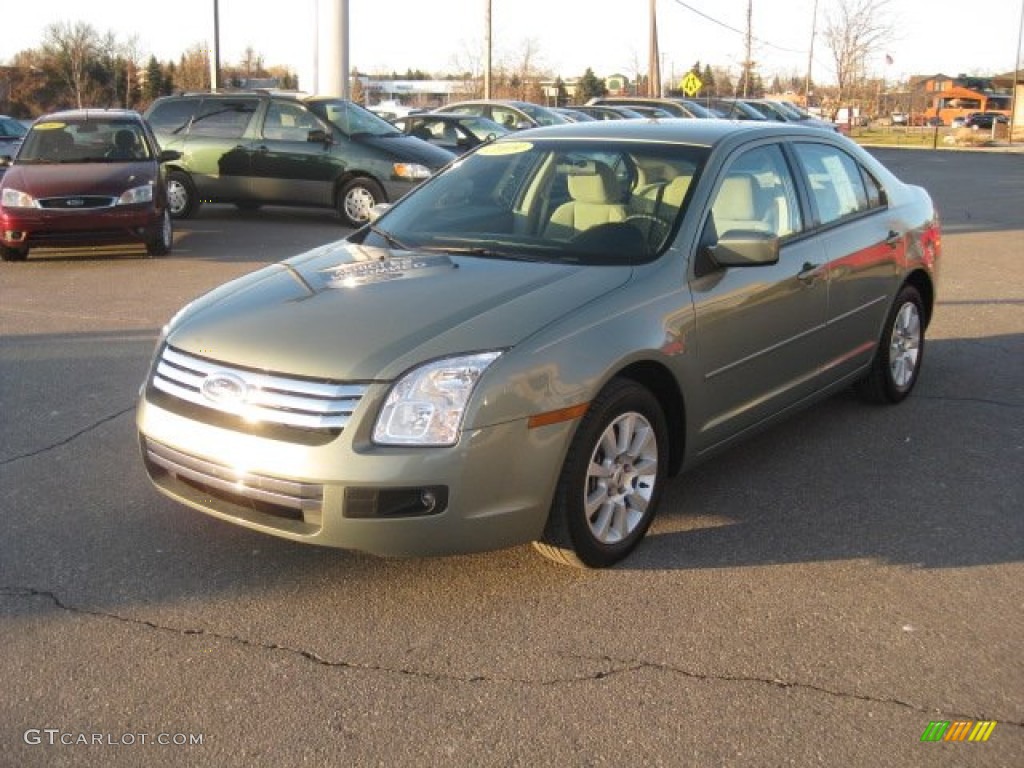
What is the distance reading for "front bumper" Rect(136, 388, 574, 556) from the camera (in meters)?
3.57

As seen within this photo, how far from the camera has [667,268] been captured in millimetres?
4371

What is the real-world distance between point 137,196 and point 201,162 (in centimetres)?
408

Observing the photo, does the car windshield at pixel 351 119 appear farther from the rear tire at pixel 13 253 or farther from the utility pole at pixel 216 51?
the utility pole at pixel 216 51

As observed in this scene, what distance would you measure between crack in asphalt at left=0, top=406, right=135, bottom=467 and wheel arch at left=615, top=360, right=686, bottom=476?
3050 mm

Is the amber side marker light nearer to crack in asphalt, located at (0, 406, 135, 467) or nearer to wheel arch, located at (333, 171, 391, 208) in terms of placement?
crack in asphalt, located at (0, 406, 135, 467)

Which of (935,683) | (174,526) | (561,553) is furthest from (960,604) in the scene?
(174,526)

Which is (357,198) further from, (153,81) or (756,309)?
(153,81)

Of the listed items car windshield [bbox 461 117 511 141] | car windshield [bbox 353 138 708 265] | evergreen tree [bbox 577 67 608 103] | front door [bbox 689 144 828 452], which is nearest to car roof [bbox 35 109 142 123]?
car windshield [bbox 461 117 511 141]

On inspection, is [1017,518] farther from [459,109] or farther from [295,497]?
[459,109]

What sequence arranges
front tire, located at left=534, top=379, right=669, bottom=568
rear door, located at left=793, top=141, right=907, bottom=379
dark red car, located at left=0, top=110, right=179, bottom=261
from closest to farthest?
1. front tire, located at left=534, top=379, right=669, bottom=568
2. rear door, located at left=793, top=141, right=907, bottom=379
3. dark red car, located at left=0, top=110, right=179, bottom=261

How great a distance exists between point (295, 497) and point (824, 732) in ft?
5.84

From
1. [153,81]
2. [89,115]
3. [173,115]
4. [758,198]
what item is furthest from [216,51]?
[153,81]

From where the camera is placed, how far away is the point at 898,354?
635 cm

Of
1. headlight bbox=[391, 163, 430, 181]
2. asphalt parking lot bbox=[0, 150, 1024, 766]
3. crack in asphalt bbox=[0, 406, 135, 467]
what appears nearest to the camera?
asphalt parking lot bbox=[0, 150, 1024, 766]
